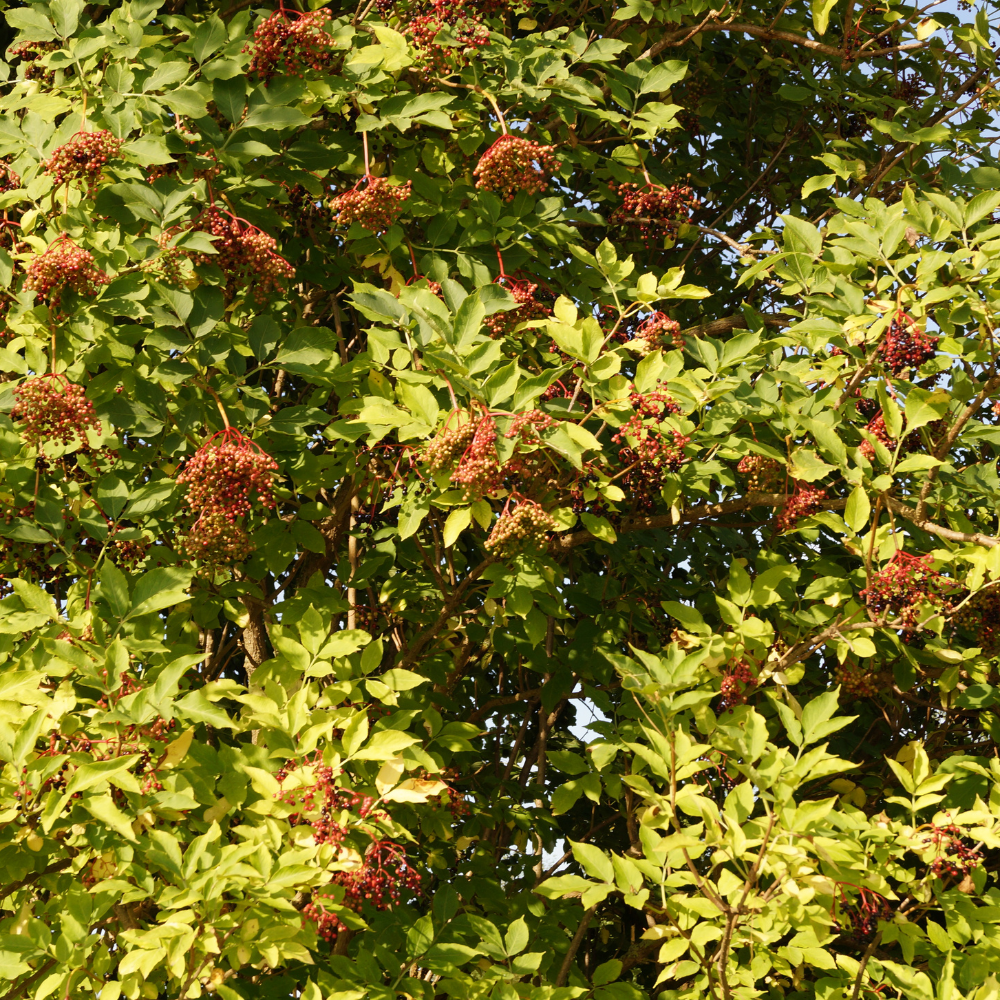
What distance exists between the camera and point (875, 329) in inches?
119

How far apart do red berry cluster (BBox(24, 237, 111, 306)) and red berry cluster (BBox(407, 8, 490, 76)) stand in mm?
1211

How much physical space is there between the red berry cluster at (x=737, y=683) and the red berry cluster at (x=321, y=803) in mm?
1111

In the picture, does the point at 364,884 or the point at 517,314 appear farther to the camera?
the point at 517,314

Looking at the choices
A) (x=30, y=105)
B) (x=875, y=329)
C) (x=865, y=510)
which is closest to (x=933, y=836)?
(x=865, y=510)

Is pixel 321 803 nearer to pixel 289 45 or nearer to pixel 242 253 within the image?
pixel 242 253

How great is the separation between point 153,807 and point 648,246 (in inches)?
109

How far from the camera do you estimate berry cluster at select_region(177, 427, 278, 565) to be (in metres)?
2.68

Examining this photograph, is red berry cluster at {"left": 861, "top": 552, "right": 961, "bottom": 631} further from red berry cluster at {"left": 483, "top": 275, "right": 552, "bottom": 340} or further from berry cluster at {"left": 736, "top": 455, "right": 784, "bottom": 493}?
red berry cluster at {"left": 483, "top": 275, "right": 552, "bottom": 340}

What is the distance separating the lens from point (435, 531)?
3.57 meters

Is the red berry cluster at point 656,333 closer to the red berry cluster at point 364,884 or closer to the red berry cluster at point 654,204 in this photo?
the red berry cluster at point 654,204

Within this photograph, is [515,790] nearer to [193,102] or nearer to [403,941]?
[403,941]

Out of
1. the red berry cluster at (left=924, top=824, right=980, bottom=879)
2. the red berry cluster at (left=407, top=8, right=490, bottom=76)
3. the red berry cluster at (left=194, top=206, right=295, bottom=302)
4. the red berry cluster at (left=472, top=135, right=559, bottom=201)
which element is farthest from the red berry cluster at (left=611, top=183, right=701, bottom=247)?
the red berry cluster at (left=924, top=824, right=980, bottom=879)

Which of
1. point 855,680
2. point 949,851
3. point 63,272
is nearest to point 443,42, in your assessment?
point 63,272

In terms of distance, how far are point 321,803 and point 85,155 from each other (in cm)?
179
